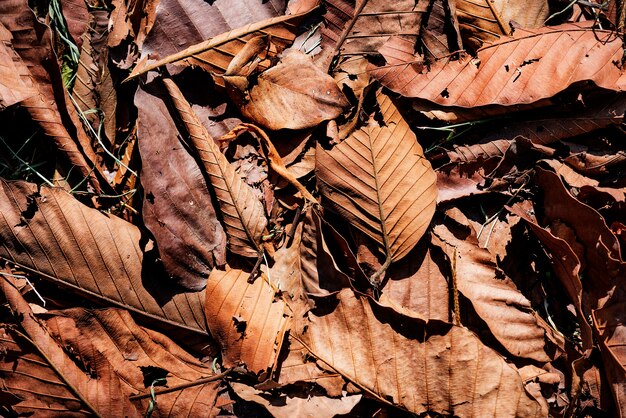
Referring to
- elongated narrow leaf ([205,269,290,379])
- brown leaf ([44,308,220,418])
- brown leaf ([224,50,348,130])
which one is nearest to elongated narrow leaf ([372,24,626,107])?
brown leaf ([224,50,348,130])

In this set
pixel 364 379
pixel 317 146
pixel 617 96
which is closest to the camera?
pixel 364 379

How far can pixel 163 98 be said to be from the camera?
7.06 ft

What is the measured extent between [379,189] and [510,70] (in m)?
0.69

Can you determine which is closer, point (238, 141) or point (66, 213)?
point (66, 213)

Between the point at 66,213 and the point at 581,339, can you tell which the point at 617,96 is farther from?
the point at 66,213

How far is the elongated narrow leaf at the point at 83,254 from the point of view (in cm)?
205

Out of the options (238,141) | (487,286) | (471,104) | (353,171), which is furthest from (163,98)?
(487,286)

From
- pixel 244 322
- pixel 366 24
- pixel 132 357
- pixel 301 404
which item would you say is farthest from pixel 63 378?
pixel 366 24

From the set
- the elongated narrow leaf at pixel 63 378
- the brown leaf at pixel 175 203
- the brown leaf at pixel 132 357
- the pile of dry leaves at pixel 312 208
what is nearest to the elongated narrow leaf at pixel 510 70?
the pile of dry leaves at pixel 312 208

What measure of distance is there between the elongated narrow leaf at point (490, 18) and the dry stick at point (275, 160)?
86 cm

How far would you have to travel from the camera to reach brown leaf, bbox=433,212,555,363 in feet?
6.70

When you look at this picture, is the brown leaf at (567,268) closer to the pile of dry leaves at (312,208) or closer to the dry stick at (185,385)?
the pile of dry leaves at (312,208)

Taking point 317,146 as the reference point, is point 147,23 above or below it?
above

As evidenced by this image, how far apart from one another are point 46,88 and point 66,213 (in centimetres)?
48
